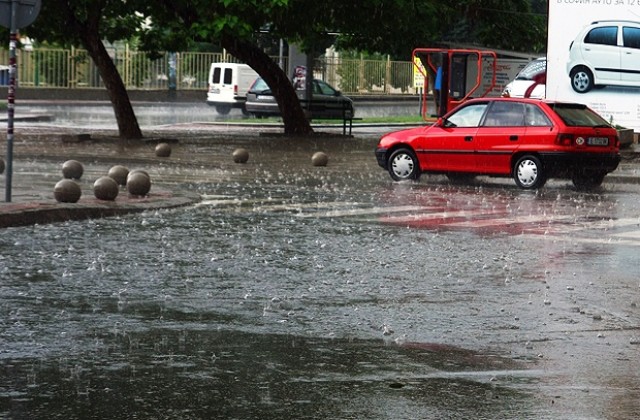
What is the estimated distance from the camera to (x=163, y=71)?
67.8 meters

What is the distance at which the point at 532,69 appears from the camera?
136ft

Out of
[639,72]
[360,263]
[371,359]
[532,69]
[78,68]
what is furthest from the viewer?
[78,68]

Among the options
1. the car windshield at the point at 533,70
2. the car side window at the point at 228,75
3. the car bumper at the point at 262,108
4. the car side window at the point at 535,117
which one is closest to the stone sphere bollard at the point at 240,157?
the car side window at the point at 535,117

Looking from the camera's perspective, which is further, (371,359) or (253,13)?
(253,13)

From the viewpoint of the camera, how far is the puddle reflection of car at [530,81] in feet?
133

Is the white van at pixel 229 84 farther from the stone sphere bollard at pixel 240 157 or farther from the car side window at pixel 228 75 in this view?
the stone sphere bollard at pixel 240 157

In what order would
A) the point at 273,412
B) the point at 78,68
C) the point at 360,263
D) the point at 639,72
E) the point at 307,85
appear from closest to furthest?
1. the point at 273,412
2. the point at 360,263
3. the point at 639,72
4. the point at 307,85
5. the point at 78,68

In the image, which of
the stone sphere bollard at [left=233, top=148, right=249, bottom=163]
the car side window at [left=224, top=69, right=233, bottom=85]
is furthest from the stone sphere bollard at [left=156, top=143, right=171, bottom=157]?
the car side window at [left=224, top=69, right=233, bottom=85]

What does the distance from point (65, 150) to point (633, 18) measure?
1328 cm

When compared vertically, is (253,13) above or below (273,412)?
above

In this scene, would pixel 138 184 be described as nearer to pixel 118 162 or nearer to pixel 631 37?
pixel 118 162

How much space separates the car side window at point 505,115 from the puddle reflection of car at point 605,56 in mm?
10658

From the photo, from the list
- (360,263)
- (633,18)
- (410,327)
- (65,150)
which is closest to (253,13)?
(65,150)

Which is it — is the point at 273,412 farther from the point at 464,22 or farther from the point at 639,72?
the point at 464,22
